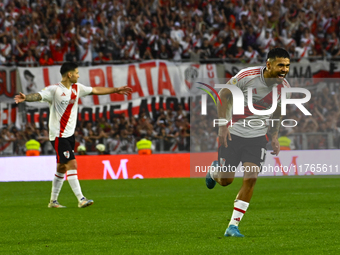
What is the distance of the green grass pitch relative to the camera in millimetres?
6547

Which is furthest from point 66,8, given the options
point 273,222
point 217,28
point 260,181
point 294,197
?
point 273,222

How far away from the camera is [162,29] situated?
24.1m

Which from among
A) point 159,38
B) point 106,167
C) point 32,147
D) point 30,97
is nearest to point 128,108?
point 106,167

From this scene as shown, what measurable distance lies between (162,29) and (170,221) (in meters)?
15.9

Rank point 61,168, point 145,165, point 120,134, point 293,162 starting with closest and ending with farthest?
point 61,168 → point 293,162 → point 145,165 → point 120,134

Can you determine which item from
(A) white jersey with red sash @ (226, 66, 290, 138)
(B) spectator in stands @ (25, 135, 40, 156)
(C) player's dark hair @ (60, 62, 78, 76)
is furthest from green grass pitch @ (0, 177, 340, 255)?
(B) spectator in stands @ (25, 135, 40, 156)

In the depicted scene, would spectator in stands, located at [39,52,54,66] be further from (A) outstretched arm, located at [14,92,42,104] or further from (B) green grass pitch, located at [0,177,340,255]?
(A) outstretched arm, located at [14,92,42,104]

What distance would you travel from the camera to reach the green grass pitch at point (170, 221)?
21.5 feet

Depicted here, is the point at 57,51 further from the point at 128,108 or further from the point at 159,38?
the point at 159,38

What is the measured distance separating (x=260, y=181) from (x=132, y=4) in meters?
10.6

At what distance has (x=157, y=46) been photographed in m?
23.2

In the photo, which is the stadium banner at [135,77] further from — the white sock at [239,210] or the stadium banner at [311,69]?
the white sock at [239,210]

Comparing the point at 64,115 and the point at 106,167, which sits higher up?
the point at 64,115

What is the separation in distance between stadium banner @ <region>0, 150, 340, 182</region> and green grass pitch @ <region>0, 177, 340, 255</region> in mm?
3028
